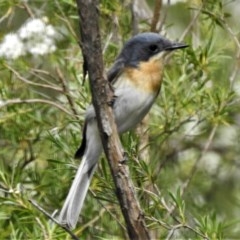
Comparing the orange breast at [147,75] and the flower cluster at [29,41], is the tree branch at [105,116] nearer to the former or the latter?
the orange breast at [147,75]

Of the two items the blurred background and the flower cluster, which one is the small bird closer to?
the blurred background

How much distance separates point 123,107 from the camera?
4172 mm

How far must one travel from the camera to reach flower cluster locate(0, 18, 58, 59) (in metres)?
4.37

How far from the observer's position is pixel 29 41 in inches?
174

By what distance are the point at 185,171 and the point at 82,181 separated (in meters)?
1.54

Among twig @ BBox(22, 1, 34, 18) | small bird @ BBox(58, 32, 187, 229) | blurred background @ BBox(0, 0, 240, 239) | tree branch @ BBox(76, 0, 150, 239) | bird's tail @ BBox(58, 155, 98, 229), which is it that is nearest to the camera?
tree branch @ BBox(76, 0, 150, 239)

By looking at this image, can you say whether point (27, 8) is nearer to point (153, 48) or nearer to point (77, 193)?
point (153, 48)

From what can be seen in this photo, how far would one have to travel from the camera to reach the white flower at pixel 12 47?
4.39 metres

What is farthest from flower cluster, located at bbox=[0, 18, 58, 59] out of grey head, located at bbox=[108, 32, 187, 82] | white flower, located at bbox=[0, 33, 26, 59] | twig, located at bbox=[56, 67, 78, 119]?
grey head, located at bbox=[108, 32, 187, 82]

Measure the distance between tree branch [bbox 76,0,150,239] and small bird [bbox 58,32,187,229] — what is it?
627 mm

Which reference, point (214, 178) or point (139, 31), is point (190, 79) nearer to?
point (139, 31)

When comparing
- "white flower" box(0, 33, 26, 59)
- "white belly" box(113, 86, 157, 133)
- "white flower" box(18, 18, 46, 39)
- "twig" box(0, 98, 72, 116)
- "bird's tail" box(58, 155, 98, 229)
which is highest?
"white flower" box(18, 18, 46, 39)

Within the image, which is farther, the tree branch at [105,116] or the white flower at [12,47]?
the white flower at [12,47]

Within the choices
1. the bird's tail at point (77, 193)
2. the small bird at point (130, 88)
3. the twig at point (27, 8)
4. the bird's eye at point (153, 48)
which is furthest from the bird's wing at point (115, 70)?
the twig at point (27, 8)
